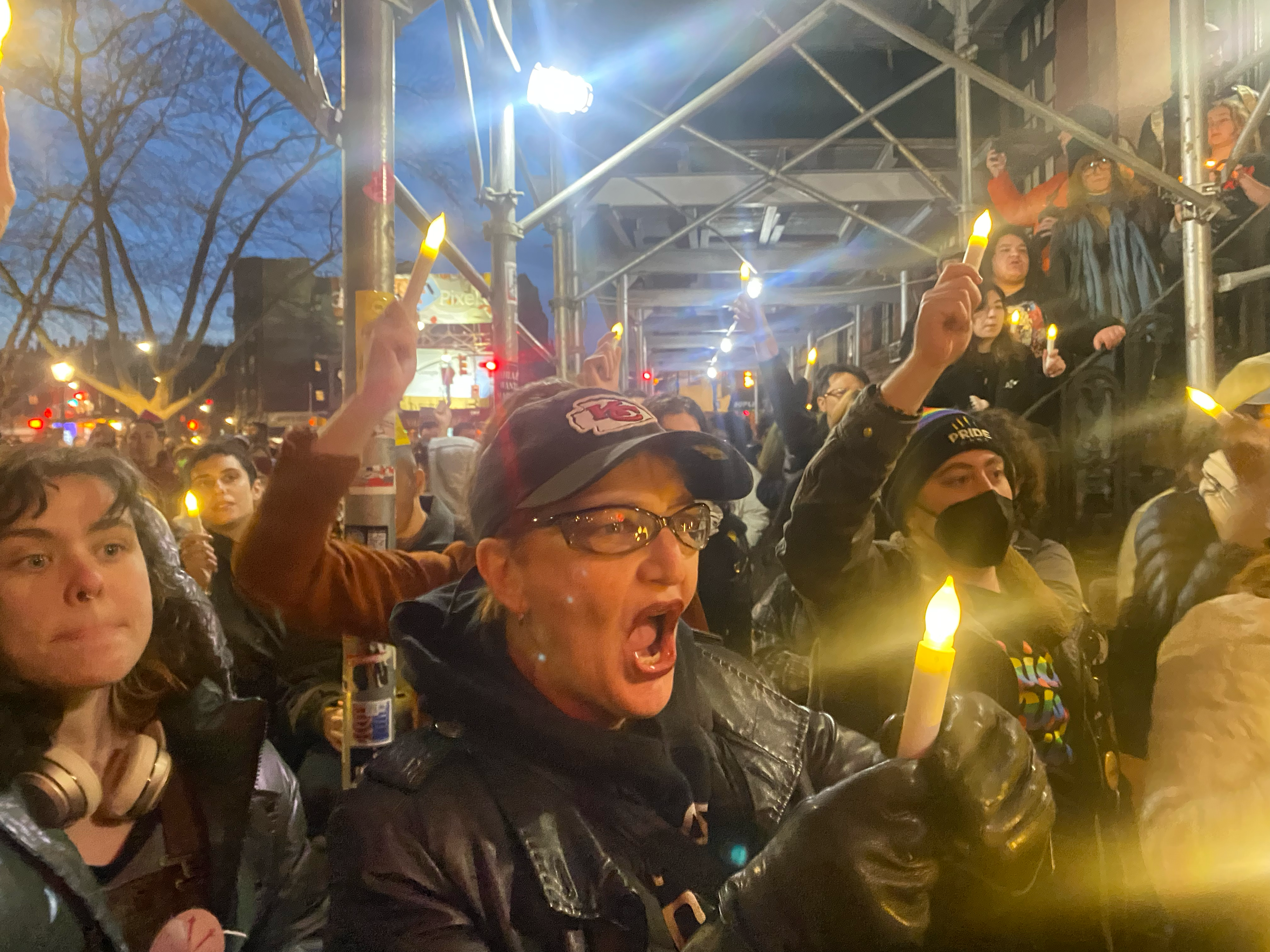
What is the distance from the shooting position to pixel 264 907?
1709 millimetres

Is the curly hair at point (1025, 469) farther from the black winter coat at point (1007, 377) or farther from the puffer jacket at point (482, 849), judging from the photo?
the puffer jacket at point (482, 849)

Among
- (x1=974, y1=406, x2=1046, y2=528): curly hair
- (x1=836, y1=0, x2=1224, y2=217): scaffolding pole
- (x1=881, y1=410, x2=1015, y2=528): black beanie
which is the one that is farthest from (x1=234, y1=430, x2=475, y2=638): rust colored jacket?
(x1=836, y1=0, x2=1224, y2=217): scaffolding pole

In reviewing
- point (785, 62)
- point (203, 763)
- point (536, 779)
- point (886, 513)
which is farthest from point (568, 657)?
point (785, 62)

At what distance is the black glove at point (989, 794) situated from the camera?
1167mm

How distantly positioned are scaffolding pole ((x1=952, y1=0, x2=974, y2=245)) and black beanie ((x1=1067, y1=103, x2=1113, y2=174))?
725mm

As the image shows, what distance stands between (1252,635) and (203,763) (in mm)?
2799

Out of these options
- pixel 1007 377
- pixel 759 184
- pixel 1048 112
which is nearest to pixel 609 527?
pixel 1048 112

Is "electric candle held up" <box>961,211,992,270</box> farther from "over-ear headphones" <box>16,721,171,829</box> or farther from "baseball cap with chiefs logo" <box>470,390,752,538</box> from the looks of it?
"over-ear headphones" <box>16,721,171,829</box>

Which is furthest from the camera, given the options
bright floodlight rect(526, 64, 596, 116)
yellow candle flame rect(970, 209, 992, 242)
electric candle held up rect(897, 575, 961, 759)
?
bright floodlight rect(526, 64, 596, 116)

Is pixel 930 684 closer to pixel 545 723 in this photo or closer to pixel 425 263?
pixel 545 723

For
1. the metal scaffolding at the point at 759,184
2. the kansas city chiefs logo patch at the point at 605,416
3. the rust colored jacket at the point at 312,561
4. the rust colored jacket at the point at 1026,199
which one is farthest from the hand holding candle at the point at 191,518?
the rust colored jacket at the point at 1026,199

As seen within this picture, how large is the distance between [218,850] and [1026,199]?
679 centimetres

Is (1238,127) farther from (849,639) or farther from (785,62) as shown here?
(785,62)

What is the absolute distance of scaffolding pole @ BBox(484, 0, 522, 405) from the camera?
16.3 feet
